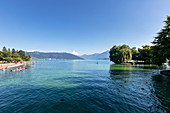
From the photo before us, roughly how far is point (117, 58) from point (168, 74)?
56.6 m

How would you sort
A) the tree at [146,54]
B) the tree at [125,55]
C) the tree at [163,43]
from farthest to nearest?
the tree at [125,55], the tree at [146,54], the tree at [163,43]

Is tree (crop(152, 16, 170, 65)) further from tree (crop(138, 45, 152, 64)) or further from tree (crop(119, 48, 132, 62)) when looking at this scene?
tree (crop(119, 48, 132, 62))

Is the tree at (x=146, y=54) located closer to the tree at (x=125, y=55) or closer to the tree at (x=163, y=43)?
the tree at (x=125, y=55)

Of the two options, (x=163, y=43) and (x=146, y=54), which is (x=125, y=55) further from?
(x=163, y=43)

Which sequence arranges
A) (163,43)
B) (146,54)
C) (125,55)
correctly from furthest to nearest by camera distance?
(125,55)
(146,54)
(163,43)

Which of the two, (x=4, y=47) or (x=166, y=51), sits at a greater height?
(x=4, y=47)

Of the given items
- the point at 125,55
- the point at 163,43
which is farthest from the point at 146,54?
the point at 163,43

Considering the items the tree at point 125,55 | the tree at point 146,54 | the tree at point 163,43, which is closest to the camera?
the tree at point 163,43

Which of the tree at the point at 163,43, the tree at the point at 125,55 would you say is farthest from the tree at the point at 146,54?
Result: the tree at the point at 163,43

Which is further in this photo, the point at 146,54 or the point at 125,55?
the point at 125,55

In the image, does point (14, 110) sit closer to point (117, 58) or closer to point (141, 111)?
point (141, 111)

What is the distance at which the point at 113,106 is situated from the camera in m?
9.30

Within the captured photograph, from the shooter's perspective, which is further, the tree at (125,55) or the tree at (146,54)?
the tree at (125,55)

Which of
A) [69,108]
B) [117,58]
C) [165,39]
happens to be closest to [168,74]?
[165,39]
